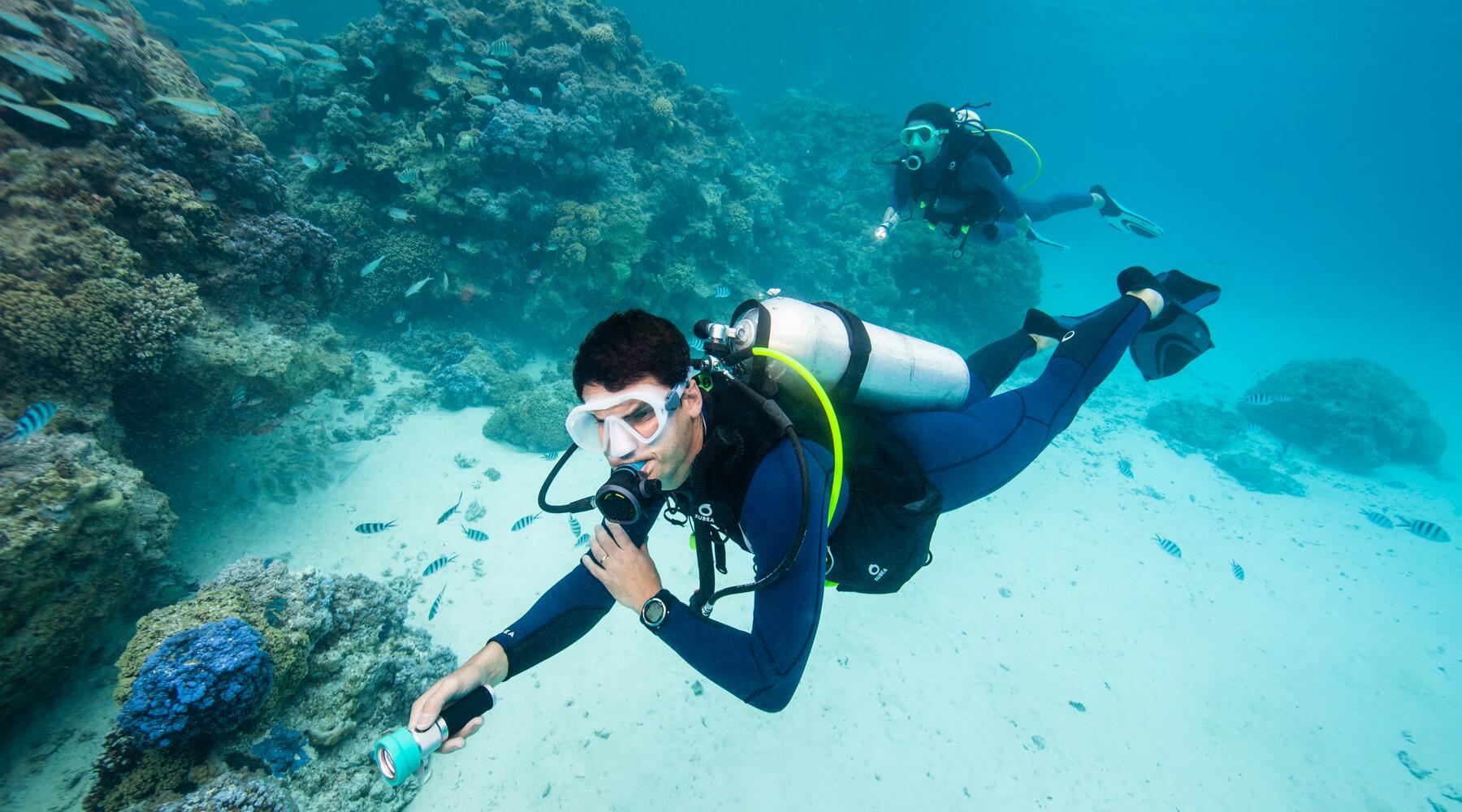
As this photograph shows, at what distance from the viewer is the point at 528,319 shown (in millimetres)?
11133

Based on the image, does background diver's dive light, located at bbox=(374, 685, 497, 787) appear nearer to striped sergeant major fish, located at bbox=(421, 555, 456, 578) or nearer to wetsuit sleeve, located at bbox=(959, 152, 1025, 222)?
striped sergeant major fish, located at bbox=(421, 555, 456, 578)

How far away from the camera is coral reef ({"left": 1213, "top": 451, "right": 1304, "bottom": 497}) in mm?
14398

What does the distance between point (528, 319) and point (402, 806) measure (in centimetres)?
887

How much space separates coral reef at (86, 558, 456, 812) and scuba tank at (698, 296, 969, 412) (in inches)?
153

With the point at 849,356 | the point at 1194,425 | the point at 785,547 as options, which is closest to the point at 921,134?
the point at 849,356

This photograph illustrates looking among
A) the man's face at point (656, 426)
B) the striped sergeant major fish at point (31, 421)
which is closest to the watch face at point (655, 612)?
the man's face at point (656, 426)

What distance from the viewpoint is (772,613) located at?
218 cm

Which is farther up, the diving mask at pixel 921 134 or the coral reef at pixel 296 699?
the diving mask at pixel 921 134

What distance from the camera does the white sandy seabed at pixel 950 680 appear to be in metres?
5.00

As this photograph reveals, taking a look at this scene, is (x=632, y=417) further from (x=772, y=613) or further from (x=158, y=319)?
(x=158, y=319)

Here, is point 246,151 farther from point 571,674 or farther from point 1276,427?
point 1276,427

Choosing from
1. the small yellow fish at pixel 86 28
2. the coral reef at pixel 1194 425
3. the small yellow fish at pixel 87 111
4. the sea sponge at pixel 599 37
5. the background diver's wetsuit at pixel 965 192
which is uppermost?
the sea sponge at pixel 599 37

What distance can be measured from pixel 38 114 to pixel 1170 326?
10.9 metres

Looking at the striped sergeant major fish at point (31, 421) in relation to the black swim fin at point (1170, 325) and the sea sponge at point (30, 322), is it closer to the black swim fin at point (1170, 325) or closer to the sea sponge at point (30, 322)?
the sea sponge at point (30, 322)
